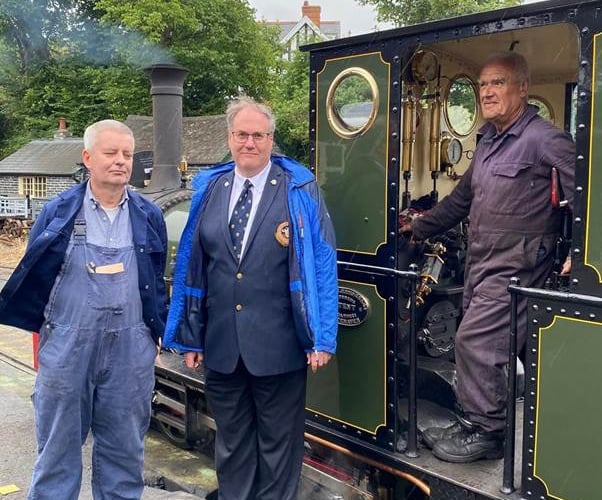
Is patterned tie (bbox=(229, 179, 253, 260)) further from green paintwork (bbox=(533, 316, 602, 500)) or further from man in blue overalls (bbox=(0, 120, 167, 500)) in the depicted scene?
green paintwork (bbox=(533, 316, 602, 500))

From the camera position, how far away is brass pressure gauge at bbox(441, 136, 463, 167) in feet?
11.7

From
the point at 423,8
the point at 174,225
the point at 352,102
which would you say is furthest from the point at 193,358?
the point at 423,8

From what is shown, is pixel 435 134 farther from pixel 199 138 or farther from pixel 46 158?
pixel 46 158

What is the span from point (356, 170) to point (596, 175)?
108 centimetres

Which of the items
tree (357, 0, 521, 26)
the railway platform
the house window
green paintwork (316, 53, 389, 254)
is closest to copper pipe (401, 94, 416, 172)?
green paintwork (316, 53, 389, 254)

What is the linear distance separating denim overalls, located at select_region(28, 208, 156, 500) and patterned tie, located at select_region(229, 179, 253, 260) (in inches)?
16.6

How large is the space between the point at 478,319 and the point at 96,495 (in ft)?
5.86

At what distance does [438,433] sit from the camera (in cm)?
291

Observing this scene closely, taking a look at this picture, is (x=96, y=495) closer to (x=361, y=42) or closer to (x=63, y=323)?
(x=63, y=323)

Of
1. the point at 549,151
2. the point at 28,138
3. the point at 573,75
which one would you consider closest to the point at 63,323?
the point at 549,151

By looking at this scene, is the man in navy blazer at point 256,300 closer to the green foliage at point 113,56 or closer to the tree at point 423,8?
the tree at point 423,8

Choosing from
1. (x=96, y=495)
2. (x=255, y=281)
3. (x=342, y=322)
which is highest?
(x=255, y=281)

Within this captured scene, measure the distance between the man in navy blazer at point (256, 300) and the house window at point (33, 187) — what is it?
24622 millimetres

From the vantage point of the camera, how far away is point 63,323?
2674 millimetres
